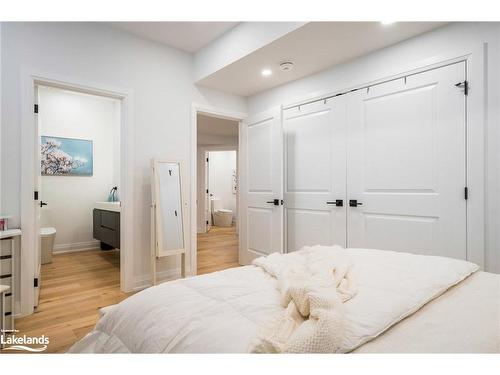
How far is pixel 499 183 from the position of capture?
1.81 m

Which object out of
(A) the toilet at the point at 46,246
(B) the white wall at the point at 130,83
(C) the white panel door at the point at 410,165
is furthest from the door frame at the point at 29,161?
(C) the white panel door at the point at 410,165

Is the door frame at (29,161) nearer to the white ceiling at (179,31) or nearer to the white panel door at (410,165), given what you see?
the white ceiling at (179,31)

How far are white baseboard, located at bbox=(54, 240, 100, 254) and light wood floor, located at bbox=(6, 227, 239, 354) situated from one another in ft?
0.60

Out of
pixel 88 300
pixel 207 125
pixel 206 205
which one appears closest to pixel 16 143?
pixel 88 300

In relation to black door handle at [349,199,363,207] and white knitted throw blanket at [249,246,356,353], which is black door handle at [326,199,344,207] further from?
white knitted throw blanket at [249,246,356,353]

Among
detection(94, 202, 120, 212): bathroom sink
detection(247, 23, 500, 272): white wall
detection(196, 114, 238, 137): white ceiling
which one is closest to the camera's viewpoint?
detection(247, 23, 500, 272): white wall

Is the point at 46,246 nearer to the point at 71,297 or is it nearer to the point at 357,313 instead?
the point at 71,297

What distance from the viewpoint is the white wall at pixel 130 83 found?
216 centimetres

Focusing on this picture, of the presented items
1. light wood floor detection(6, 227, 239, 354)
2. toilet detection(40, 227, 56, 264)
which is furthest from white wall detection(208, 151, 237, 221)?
toilet detection(40, 227, 56, 264)

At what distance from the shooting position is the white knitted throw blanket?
717mm

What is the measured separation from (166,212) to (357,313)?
7.35ft

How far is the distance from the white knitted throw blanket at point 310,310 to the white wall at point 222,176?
6.76 m

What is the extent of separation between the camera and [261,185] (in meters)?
3.44
